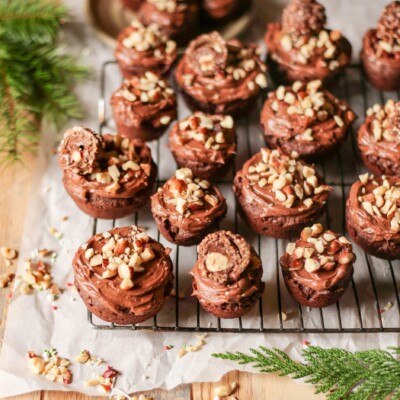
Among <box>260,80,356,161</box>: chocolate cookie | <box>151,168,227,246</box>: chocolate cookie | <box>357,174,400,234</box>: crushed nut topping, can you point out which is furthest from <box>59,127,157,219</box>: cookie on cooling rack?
<box>357,174,400,234</box>: crushed nut topping

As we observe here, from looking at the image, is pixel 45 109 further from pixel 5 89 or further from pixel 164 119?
pixel 164 119

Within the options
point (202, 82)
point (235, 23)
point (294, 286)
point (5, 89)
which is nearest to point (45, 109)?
point (5, 89)

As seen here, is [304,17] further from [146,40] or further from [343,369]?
[343,369]

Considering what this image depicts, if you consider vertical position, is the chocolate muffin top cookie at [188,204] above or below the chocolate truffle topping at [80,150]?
below

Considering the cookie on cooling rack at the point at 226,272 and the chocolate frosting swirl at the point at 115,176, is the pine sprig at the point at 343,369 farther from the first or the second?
the chocolate frosting swirl at the point at 115,176

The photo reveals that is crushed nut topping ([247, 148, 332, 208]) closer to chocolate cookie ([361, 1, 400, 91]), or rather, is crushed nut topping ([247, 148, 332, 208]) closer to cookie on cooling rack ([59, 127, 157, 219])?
cookie on cooling rack ([59, 127, 157, 219])

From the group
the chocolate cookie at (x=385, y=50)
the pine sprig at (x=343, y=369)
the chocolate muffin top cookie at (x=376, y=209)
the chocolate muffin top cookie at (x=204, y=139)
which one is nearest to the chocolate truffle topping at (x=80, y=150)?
the chocolate muffin top cookie at (x=204, y=139)

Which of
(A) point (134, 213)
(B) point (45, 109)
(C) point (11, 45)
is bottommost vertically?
(A) point (134, 213)
